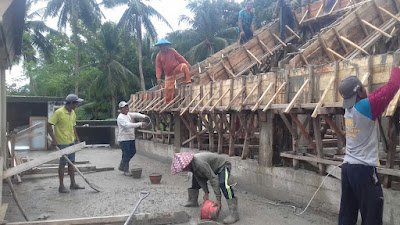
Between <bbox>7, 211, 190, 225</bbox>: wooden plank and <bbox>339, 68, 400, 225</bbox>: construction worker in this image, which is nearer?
<bbox>339, 68, 400, 225</bbox>: construction worker

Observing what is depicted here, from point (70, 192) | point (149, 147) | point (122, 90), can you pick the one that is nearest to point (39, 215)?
point (70, 192)

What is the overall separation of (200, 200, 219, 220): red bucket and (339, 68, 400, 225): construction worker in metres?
1.98

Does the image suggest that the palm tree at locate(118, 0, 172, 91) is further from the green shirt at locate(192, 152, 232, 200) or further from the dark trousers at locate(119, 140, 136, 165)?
the green shirt at locate(192, 152, 232, 200)

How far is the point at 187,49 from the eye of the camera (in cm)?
3216

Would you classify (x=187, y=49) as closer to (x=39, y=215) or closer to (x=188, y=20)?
(x=188, y=20)

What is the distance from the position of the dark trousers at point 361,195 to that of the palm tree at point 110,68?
2661 centimetres

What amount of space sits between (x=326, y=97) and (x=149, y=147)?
8534mm

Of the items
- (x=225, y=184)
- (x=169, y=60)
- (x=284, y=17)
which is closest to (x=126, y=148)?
(x=169, y=60)

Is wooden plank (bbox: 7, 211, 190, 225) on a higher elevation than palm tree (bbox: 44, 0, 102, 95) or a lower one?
A: lower

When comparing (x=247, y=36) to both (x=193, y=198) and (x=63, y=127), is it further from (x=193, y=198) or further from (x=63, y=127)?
(x=193, y=198)

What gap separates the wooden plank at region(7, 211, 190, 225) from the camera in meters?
4.48

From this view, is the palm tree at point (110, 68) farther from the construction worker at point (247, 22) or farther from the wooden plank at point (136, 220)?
the wooden plank at point (136, 220)

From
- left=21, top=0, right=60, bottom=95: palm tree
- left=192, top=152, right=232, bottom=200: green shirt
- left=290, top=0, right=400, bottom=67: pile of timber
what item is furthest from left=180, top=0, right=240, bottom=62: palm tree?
left=192, top=152, right=232, bottom=200: green shirt

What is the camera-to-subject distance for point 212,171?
5.02m
